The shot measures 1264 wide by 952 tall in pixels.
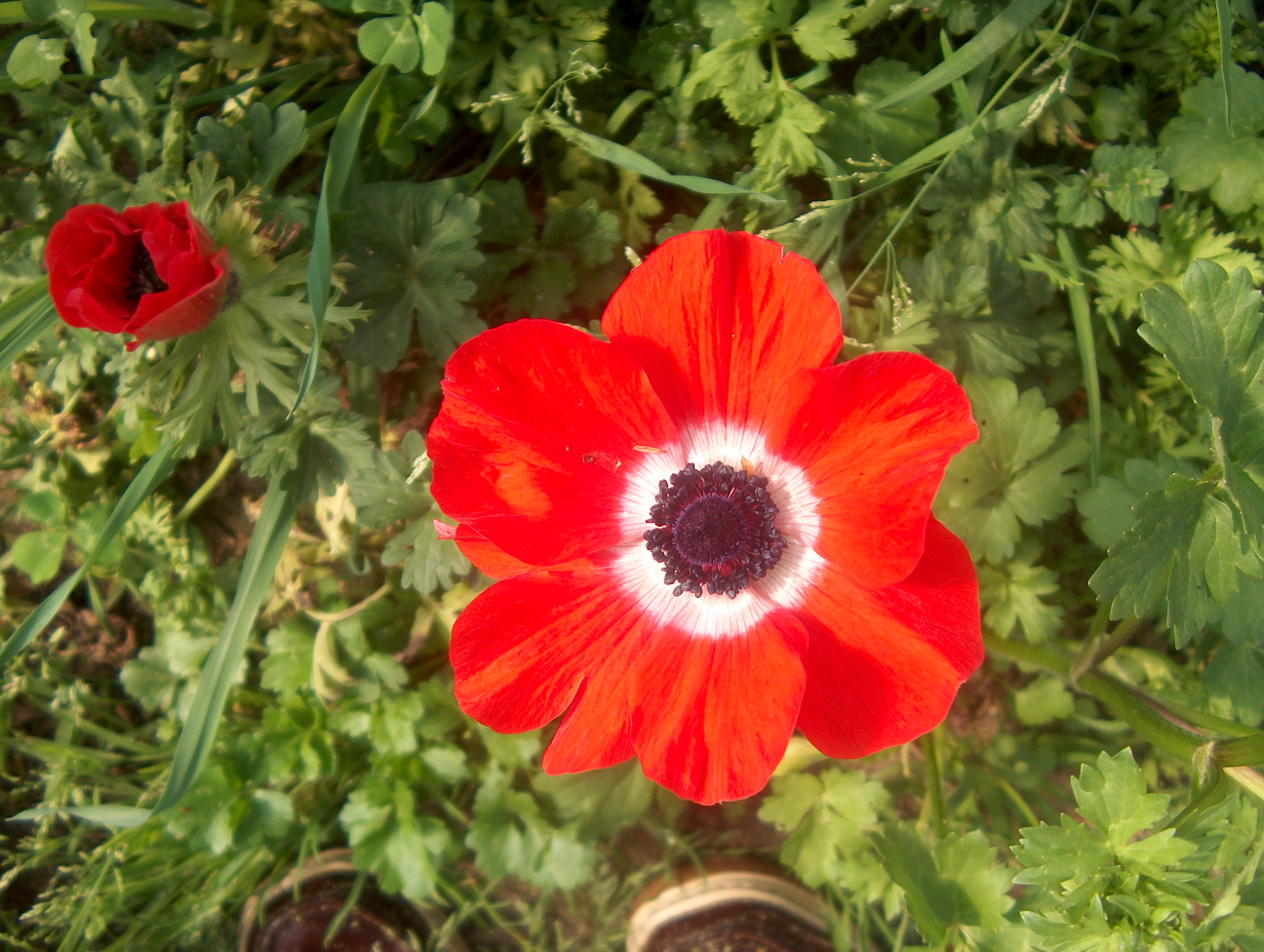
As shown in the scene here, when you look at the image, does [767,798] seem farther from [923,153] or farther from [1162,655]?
[923,153]

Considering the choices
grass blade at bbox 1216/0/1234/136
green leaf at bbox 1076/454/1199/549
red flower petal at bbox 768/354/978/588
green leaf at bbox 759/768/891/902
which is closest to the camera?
red flower petal at bbox 768/354/978/588

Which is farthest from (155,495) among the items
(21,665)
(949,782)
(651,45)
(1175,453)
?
(1175,453)

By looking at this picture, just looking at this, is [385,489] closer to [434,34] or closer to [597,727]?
[597,727]

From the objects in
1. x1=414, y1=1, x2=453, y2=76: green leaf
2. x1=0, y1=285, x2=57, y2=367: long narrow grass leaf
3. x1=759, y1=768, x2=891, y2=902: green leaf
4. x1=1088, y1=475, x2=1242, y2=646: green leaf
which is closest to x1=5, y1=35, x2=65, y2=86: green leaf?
x1=0, y1=285, x2=57, y2=367: long narrow grass leaf

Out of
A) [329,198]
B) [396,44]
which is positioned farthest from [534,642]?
[396,44]

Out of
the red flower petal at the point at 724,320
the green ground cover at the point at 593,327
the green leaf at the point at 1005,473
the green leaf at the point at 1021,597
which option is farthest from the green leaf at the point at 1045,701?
the red flower petal at the point at 724,320

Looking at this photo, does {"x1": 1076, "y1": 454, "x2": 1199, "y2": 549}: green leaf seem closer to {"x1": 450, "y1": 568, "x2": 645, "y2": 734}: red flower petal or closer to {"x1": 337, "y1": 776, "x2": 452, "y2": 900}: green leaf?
{"x1": 450, "y1": 568, "x2": 645, "y2": 734}: red flower petal

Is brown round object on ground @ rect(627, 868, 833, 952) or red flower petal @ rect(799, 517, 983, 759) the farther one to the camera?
brown round object on ground @ rect(627, 868, 833, 952)
